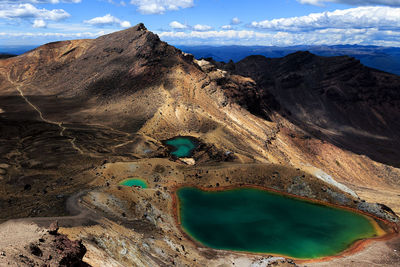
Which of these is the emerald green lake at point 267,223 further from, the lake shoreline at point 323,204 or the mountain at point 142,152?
the mountain at point 142,152

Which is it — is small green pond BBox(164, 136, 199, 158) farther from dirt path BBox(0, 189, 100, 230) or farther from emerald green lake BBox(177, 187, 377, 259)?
dirt path BBox(0, 189, 100, 230)

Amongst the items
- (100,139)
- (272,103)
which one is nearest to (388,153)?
(272,103)

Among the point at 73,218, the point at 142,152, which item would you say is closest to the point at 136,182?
the point at 142,152

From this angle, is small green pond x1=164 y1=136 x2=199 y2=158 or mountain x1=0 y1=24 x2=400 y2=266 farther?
small green pond x1=164 y1=136 x2=199 y2=158

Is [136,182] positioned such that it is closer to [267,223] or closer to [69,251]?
[267,223]

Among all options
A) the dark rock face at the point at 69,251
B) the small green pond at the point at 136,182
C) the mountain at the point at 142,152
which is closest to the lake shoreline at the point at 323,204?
the mountain at the point at 142,152

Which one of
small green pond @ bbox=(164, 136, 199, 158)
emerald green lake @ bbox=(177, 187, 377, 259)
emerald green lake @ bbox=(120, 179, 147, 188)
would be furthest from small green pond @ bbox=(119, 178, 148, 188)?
small green pond @ bbox=(164, 136, 199, 158)

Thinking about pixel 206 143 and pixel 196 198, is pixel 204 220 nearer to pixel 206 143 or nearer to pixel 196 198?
pixel 196 198
